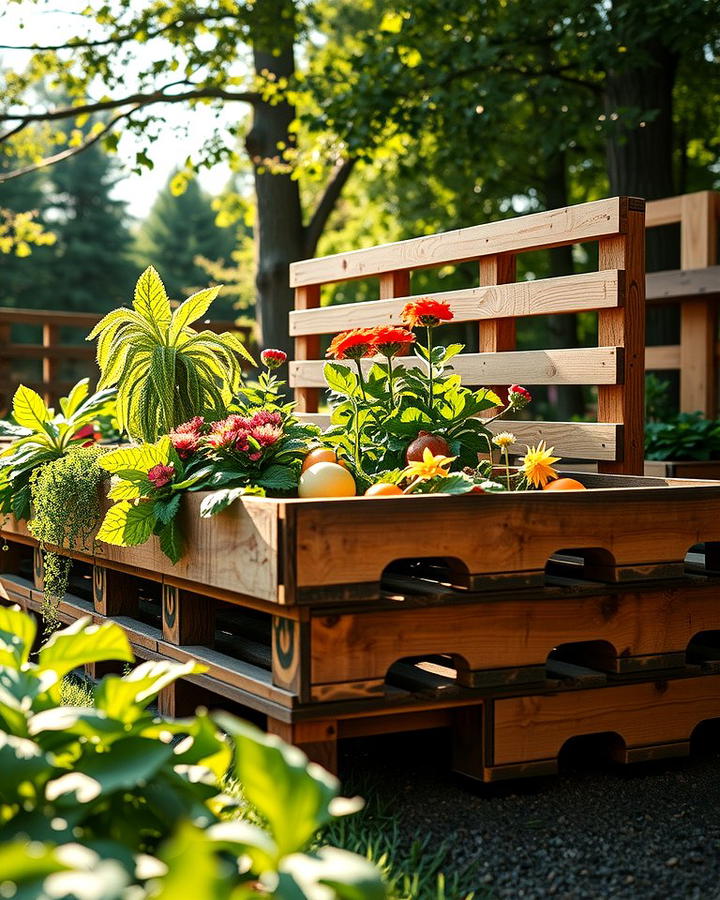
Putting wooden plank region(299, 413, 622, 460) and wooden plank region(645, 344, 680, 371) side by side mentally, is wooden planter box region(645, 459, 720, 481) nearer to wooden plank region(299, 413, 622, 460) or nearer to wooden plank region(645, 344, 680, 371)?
wooden plank region(299, 413, 622, 460)

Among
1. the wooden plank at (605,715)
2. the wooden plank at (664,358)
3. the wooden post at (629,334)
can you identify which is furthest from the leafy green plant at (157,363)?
the wooden plank at (664,358)

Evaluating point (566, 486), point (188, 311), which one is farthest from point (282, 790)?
point (188, 311)

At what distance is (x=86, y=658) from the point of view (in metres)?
2.19

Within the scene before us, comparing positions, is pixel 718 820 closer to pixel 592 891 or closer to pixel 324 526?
pixel 592 891

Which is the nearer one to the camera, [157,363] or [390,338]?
[390,338]

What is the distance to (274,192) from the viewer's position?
10477 mm

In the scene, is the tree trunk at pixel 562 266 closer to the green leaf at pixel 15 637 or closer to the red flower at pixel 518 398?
the red flower at pixel 518 398

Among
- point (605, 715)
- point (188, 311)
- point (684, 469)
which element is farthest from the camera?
point (684, 469)

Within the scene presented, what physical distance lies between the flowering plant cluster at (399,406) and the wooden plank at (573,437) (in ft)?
1.07

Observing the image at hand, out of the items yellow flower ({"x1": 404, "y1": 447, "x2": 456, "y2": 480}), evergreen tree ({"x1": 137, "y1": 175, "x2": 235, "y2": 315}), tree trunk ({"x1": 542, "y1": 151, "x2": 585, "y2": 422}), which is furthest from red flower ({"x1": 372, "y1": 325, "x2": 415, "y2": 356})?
evergreen tree ({"x1": 137, "y1": 175, "x2": 235, "y2": 315})

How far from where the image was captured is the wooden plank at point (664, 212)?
23.8ft

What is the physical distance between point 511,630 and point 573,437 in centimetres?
114

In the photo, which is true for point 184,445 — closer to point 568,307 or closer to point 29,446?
point 29,446

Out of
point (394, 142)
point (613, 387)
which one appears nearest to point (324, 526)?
point (613, 387)
